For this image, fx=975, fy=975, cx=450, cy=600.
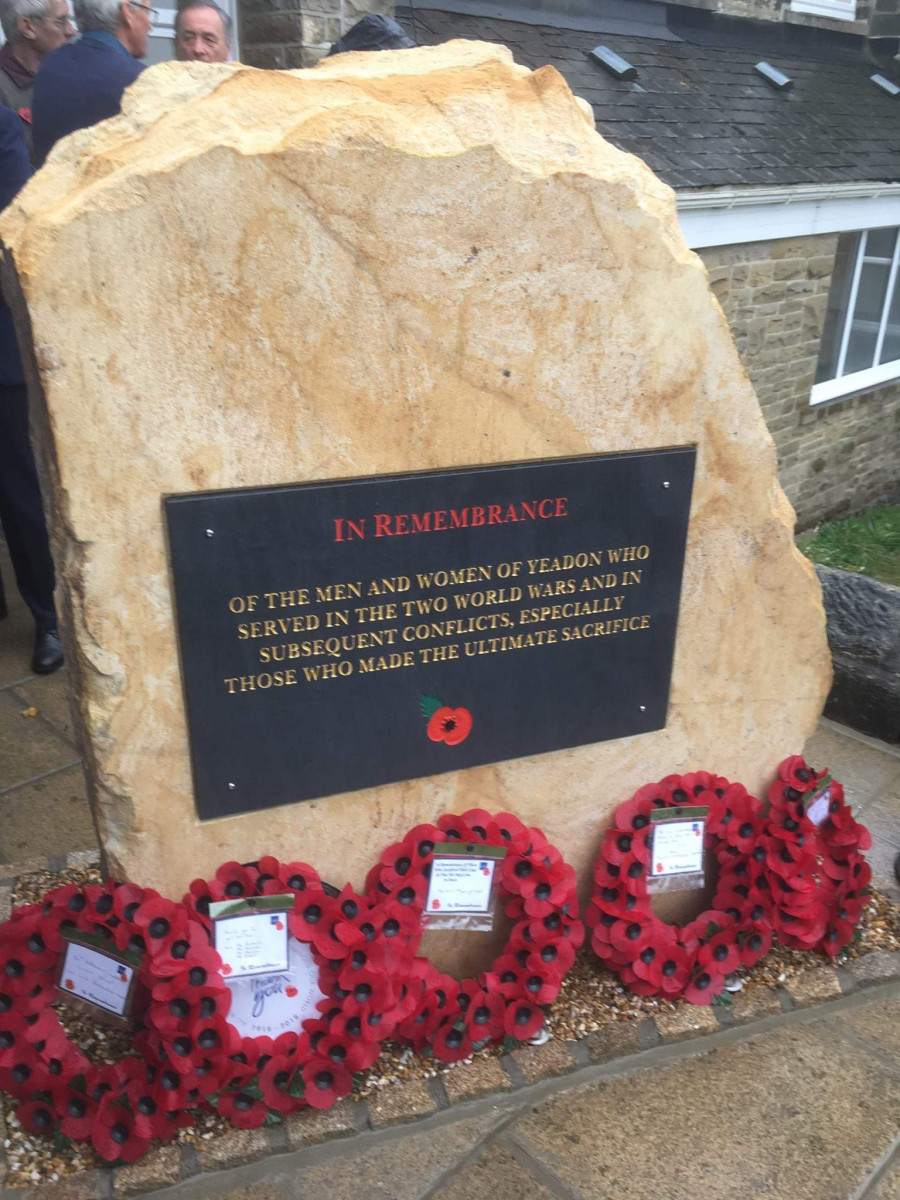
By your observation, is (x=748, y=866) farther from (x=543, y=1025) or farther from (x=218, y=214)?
(x=218, y=214)

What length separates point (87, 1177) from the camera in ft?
6.19

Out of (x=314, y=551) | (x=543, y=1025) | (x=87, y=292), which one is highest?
(x=87, y=292)

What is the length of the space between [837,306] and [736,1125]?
7387 mm

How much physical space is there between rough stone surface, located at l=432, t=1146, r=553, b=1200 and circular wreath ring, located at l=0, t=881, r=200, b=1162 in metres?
0.56

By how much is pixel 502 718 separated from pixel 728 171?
530 centimetres

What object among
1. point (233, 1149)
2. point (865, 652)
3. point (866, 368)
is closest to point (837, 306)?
point (866, 368)

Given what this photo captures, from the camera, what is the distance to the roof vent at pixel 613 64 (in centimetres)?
666

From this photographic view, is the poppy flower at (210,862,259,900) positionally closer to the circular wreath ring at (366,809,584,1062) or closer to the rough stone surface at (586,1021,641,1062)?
the circular wreath ring at (366,809,584,1062)

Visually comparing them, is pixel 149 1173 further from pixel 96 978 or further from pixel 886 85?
pixel 886 85

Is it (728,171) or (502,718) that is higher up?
(728,171)

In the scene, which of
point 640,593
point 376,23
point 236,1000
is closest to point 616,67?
point 376,23

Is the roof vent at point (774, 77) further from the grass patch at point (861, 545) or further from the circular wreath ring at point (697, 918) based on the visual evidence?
the circular wreath ring at point (697, 918)

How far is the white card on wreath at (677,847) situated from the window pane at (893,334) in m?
7.74

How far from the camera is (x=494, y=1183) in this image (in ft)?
6.34
